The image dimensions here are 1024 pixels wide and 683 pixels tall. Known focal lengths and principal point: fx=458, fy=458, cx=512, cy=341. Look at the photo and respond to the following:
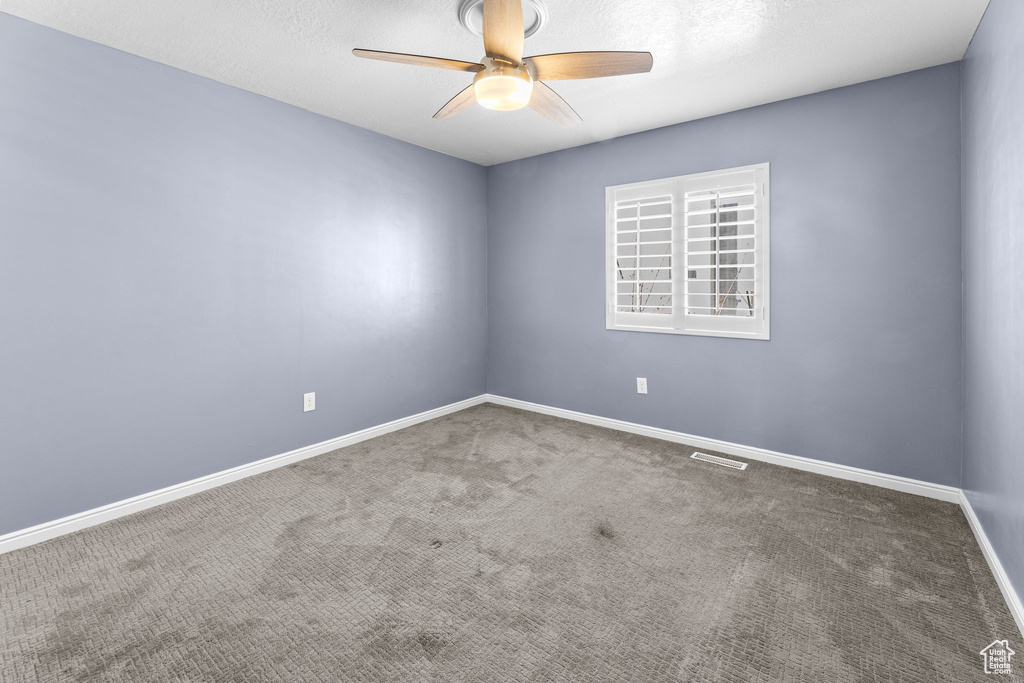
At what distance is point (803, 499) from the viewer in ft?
8.52

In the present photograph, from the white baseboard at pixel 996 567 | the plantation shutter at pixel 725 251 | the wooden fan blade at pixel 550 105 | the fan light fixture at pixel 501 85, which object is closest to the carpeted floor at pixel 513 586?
the white baseboard at pixel 996 567

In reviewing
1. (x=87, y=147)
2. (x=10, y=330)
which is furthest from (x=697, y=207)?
(x=10, y=330)

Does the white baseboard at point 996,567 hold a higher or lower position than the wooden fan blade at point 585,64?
lower

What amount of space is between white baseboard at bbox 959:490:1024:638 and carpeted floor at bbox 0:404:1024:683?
39mm

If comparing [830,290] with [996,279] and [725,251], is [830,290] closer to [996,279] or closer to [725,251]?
[725,251]

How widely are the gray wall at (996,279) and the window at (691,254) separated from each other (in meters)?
1.01

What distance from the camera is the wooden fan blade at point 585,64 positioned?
1.78 m

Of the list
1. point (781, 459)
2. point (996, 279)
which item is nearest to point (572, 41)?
point (996, 279)

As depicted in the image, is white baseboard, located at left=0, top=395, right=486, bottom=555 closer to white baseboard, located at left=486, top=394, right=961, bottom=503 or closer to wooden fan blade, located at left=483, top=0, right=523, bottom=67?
white baseboard, located at left=486, top=394, right=961, bottom=503

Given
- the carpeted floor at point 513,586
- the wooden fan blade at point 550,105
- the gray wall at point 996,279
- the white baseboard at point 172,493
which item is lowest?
the carpeted floor at point 513,586

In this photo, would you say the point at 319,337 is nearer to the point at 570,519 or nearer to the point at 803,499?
the point at 570,519

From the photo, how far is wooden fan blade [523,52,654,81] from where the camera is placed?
5.85 feet

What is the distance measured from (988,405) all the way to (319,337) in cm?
379

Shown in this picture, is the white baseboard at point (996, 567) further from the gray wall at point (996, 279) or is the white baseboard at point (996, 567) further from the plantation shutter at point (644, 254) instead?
the plantation shutter at point (644, 254)
